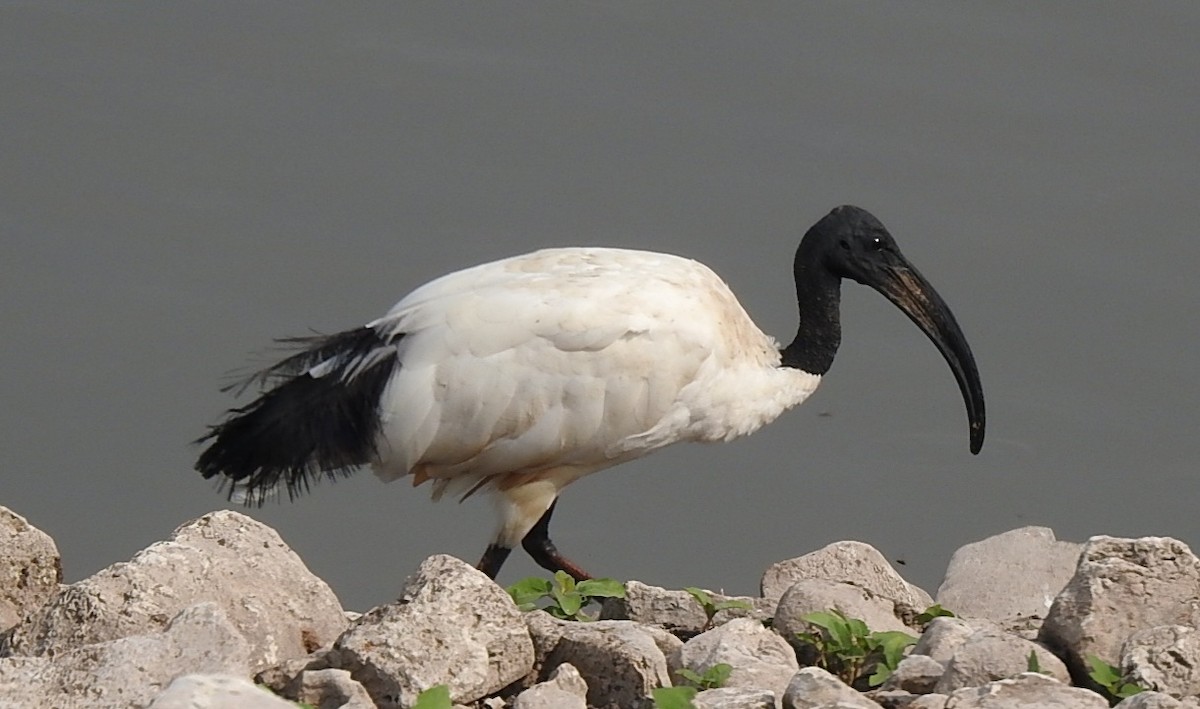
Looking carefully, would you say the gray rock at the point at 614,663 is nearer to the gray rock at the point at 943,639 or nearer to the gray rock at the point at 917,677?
the gray rock at the point at 917,677

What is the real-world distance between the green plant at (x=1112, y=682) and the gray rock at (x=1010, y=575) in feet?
6.74

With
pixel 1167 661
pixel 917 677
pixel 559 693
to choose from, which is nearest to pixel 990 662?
pixel 917 677

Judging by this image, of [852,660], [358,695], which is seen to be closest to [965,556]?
[852,660]

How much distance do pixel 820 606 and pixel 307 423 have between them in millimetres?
2323

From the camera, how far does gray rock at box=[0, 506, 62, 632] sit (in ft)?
16.8

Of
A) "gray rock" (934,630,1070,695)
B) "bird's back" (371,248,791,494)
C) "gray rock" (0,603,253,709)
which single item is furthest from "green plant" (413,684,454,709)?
"bird's back" (371,248,791,494)

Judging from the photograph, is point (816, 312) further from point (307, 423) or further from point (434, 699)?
point (434, 699)

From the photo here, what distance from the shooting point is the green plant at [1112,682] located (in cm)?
422

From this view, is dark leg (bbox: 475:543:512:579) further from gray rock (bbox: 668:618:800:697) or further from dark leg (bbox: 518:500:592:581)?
gray rock (bbox: 668:618:800:697)

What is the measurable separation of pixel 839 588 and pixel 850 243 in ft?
8.93

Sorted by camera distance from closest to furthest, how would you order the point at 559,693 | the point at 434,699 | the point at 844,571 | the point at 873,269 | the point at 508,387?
1. the point at 434,699
2. the point at 559,693
3. the point at 844,571
4. the point at 508,387
5. the point at 873,269

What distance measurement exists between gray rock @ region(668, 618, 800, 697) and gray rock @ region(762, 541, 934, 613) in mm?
1518

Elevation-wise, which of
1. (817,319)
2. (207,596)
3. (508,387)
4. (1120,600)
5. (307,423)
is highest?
(817,319)

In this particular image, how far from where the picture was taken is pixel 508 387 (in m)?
6.80
